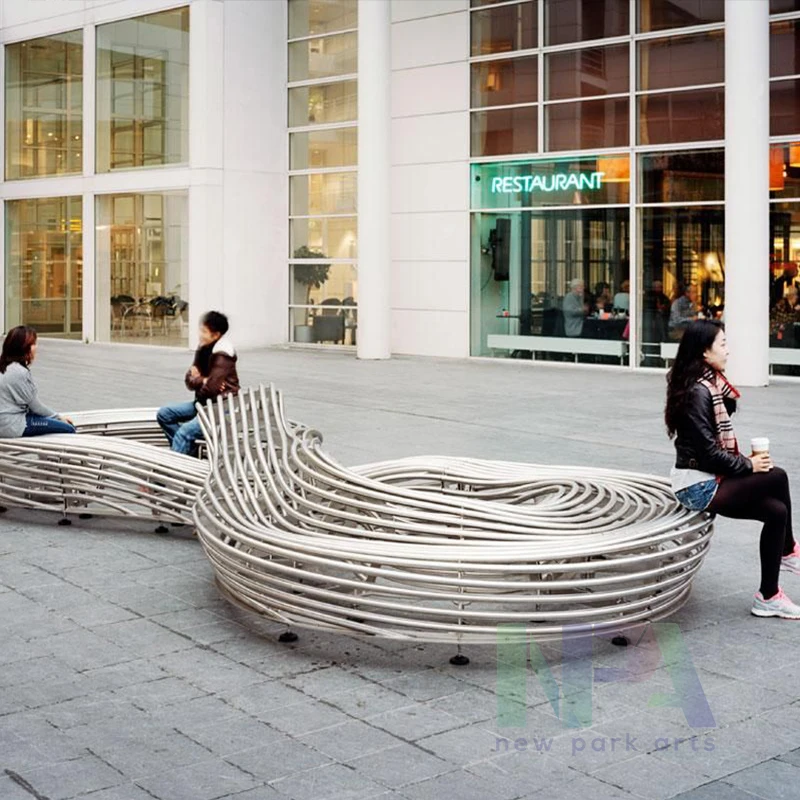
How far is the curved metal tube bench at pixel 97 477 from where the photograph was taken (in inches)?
332

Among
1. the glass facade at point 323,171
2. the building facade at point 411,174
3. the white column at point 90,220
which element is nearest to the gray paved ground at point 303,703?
the building facade at point 411,174

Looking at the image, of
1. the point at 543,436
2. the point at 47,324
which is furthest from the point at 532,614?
the point at 47,324

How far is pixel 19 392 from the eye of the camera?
9.33m

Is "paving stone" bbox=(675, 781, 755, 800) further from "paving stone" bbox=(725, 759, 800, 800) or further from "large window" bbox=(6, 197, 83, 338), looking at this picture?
"large window" bbox=(6, 197, 83, 338)

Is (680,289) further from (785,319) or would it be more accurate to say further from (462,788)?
(462,788)

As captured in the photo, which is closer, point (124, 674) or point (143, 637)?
point (124, 674)

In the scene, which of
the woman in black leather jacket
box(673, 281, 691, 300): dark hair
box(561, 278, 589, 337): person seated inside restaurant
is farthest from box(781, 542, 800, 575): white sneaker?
box(561, 278, 589, 337): person seated inside restaurant

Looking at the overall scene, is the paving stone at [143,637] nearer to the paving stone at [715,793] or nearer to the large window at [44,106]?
the paving stone at [715,793]

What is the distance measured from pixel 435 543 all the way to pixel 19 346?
4.21m

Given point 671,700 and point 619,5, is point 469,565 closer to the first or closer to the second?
point 671,700

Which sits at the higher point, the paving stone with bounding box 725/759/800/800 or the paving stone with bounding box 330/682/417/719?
the paving stone with bounding box 330/682/417/719

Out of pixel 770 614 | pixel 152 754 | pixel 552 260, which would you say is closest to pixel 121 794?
pixel 152 754

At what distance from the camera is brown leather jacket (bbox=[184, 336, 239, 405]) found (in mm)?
9758

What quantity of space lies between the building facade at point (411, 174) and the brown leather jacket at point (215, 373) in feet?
36.3
